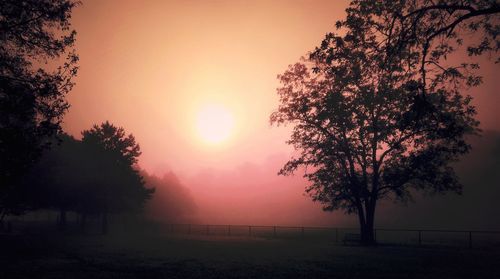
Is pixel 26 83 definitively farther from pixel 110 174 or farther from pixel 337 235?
pixel 110 174

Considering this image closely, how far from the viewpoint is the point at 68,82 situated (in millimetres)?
13703

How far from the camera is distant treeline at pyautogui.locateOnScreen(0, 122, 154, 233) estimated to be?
1631 inches

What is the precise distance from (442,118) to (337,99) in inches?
562

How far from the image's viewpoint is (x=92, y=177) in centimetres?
4775

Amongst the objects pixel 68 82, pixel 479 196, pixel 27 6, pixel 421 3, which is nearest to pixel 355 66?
Result: pixel 421 3

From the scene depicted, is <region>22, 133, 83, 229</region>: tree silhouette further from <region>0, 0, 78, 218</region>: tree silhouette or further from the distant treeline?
<region>0, 0, 78, 218</region>: tree silhouette

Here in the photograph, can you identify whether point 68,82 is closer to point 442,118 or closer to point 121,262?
point 121,262

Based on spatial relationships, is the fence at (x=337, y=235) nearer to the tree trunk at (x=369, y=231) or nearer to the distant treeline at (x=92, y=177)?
the tree trunk at (x=369, y=231)

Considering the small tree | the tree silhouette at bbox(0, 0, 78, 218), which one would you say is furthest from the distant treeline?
the tree silhouette at bbox(0, 0, 78, 218)

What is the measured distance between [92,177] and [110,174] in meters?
2.43

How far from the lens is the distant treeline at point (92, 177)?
41438 mm

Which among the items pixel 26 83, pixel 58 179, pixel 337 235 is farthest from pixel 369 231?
pixel 58 179

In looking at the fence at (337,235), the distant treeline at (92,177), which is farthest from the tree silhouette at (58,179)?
the fence at (337,235)

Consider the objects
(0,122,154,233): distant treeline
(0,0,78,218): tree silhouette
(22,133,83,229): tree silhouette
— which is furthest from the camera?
(0,122,154,233): distant treeline
